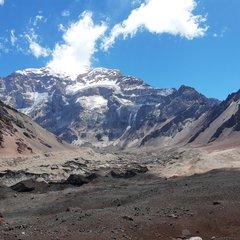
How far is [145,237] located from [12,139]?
117591 millimetres

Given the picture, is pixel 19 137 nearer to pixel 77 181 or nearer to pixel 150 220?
pixel 77 181

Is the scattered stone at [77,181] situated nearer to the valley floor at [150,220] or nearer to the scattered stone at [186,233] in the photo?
the valley floor at [150,220]

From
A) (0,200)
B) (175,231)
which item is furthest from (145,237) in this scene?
(0,200)

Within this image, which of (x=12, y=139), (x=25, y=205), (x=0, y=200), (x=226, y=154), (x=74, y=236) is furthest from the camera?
(x=12, y=139)

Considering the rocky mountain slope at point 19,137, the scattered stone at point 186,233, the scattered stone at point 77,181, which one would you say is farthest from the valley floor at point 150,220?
Result: the rocky mountain slope at point 19,137

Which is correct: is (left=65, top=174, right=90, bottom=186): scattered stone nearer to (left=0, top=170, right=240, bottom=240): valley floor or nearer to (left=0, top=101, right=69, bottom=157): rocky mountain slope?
(left=0, top=170, right=240, bottom=240): valley floor

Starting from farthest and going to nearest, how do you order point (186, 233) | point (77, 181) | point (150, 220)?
point (77, 181) < point (150, 220) < point (186, 233)

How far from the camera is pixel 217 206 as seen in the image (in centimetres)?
3203

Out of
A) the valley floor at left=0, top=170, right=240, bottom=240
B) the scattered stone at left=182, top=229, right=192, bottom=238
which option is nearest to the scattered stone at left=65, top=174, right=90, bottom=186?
the valley floor at left=0, top=170, right=240, bottom=240

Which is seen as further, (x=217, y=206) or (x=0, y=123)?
(x=0, y=123)

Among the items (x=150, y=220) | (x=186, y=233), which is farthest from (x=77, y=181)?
(x=186, y=233)

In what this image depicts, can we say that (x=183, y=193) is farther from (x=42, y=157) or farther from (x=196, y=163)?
(x=42, y=157)

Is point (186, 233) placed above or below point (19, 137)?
below

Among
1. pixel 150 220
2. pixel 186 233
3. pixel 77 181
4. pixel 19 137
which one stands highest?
pixel 19 137
